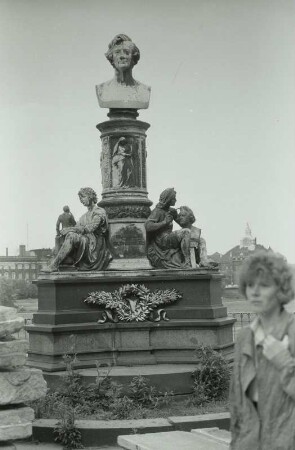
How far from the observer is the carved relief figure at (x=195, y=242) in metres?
12.4

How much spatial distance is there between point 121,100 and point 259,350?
9196mm

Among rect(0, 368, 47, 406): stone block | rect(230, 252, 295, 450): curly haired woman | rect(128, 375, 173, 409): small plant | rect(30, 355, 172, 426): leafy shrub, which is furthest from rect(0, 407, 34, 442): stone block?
rect(230, 252, 295, 450): curly haired woman

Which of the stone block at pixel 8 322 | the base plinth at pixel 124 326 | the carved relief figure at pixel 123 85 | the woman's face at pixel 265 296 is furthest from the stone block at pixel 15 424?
the carved relief figure at pixel 123 85

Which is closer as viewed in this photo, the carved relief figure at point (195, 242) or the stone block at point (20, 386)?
the stone block at point (20, 386)

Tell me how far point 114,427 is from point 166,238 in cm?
463

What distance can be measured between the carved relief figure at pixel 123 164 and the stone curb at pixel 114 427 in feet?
16.6

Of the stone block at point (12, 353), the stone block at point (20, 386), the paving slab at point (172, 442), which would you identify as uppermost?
the stone block at point (12, 353)

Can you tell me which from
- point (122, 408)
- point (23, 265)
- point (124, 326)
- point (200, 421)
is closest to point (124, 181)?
point (124, 326)

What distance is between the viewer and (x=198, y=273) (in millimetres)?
12078

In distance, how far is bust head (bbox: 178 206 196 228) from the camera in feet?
42.2

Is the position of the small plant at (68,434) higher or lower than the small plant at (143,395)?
lower

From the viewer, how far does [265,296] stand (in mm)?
4477

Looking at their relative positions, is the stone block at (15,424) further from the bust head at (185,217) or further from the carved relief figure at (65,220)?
the bust head at (185,217)

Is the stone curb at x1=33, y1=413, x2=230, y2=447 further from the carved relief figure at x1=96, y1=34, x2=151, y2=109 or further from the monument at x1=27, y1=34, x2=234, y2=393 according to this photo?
the carved relief figure at x1=96, y1=34, x2=151, y2=109
